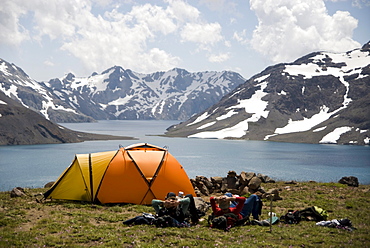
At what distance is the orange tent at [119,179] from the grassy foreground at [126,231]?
1.32 metres

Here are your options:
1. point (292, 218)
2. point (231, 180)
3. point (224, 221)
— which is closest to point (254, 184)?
point (231, 180)

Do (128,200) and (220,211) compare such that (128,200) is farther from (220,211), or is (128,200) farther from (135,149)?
(220,211)

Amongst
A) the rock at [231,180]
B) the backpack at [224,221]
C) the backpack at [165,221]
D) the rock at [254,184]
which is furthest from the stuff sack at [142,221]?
the rock at [231,180]

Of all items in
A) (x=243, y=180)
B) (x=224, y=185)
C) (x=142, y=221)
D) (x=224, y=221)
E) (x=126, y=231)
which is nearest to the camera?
(x=126, y=231)

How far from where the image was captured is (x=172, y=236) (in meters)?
13.8

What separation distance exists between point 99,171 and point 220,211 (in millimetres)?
9482

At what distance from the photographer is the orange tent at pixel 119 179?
21.7 m

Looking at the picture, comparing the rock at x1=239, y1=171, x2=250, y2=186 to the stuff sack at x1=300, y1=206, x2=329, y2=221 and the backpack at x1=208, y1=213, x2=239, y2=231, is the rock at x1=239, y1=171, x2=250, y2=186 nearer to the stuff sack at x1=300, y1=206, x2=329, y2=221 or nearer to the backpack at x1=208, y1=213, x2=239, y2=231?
the stuff sack at x1=300, y1=206, x2=329, y2=221

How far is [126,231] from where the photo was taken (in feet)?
47.6

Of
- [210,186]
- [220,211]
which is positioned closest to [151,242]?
[220,211]

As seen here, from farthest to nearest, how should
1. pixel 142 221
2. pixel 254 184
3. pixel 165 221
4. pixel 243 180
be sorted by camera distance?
pixel 243 180 < pixel 254 184 < pixel 142 221 < pixel 165 221

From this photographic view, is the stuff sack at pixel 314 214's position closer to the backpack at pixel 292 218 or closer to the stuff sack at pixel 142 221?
the backpack at pixel 292 218

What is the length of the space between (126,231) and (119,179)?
25.3 ft

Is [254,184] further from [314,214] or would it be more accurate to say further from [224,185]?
[314,214]
